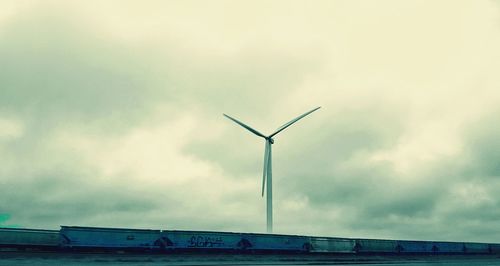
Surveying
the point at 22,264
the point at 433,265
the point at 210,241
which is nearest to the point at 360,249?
the point at 433,265

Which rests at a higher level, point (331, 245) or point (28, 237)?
point (28, 237)

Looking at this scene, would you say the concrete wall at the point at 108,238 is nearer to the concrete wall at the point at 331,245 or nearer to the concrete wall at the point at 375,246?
the concrete wall at the point at 331,245

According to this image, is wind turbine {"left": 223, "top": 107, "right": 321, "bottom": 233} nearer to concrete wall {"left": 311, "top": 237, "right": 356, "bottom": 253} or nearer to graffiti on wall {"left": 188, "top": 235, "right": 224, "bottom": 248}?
concrete wall {"left": 311, "top": 237, "right": 356, "bottom": 253}

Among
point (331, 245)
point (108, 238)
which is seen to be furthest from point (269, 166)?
point (108, 238)

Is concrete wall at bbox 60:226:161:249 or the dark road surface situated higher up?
concrete wall at bbox 60:226:161:249

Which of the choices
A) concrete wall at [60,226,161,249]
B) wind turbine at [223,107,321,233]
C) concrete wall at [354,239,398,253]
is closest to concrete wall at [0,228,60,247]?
concrete wall at [60,226,161,249]

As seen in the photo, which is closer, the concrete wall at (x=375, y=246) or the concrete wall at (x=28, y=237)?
the concrete wall at (x=28, y=237)

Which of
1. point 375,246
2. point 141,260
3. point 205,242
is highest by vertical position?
point 205,242

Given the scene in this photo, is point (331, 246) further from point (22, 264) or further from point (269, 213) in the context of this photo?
point (22, 264)

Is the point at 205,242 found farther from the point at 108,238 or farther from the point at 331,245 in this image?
the point at 331,245

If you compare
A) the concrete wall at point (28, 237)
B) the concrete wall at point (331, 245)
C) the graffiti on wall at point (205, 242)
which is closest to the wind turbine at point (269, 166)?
the concrete wall at point (331, 245)

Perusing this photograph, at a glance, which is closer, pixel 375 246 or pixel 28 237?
pixel 28 237

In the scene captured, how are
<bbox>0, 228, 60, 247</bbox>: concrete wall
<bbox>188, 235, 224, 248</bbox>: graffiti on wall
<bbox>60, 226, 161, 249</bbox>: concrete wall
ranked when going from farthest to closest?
<bbox>188, 235, 224, 248</bbox>: graffiti on wall → <bbox>60, 226, 161, 249</bbox>: concrete wall → <bbox>0, 228, 60, 247</bbox>: concrete wall

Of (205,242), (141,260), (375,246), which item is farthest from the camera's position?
(375,246)
